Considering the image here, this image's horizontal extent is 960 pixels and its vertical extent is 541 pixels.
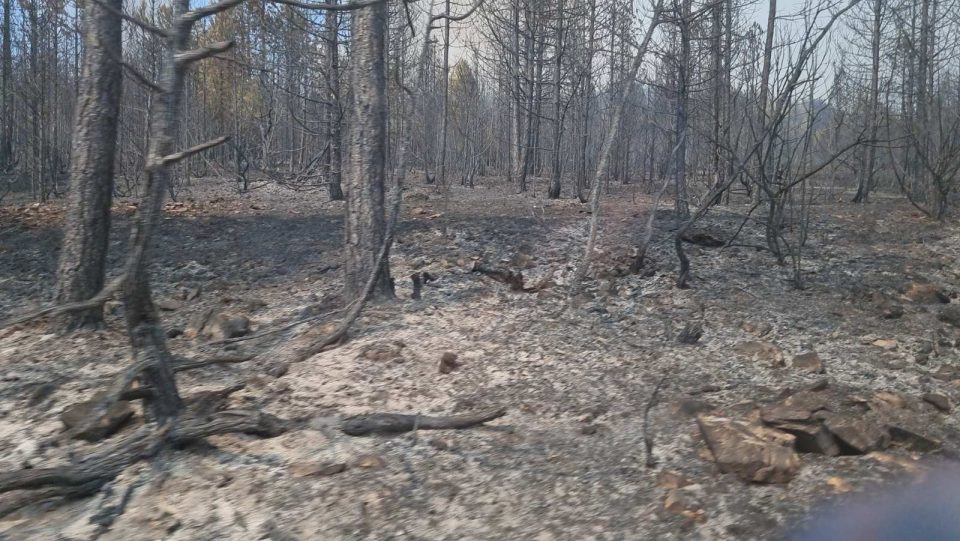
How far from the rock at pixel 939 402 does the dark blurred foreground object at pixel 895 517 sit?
1.01 m

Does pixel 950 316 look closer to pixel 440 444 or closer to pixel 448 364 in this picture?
pixel 448 364

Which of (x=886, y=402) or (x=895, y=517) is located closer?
(x=895, y=517)

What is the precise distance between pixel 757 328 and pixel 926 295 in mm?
2119

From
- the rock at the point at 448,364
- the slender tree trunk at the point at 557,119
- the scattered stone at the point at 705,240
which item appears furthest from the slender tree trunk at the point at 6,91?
the rock at the point at 448,364

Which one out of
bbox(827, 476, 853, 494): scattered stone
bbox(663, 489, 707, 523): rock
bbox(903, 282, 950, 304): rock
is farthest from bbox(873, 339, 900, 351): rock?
bbox(663, 489, 707, 523): rock

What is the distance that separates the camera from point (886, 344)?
580cm

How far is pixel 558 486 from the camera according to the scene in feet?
12.3

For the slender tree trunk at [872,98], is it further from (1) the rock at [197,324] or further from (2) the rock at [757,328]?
(1) the rock at [197,324]

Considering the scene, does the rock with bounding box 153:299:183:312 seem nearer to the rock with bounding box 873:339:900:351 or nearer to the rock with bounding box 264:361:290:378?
the rock with bounding box 264:361:290:378

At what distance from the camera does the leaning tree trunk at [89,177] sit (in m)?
5.83

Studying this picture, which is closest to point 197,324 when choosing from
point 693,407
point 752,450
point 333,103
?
point 693,407

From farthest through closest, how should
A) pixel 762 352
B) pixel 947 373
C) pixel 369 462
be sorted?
pixel 762 352 → pixel 947 373 → pixel 369 462

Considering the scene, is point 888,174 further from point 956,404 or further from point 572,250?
point 956,404

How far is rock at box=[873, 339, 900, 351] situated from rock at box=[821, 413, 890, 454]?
6.61 feet
